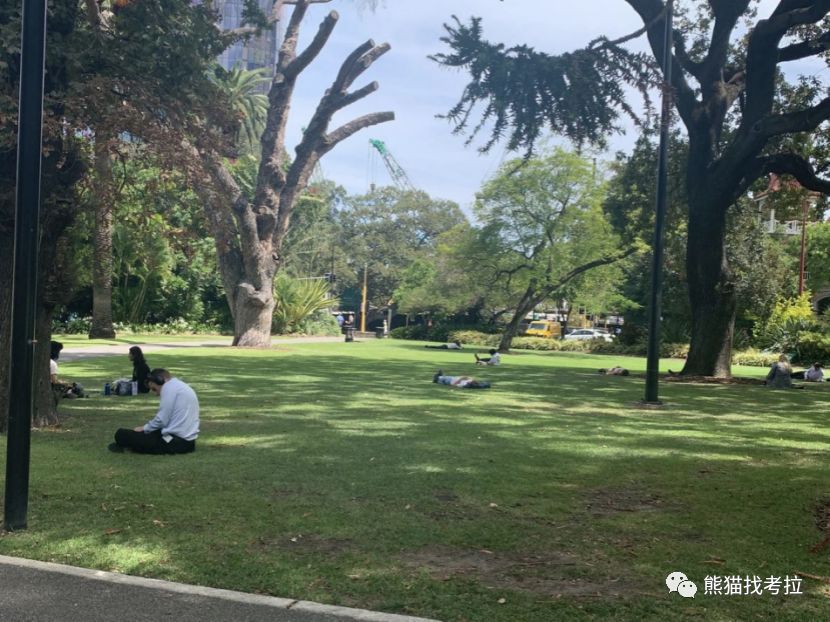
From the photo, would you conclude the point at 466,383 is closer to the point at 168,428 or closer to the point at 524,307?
the point at 168,428

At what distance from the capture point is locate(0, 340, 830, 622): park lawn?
4352mm

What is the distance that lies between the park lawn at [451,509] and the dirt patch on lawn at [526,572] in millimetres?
18

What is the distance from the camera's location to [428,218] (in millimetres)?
79312

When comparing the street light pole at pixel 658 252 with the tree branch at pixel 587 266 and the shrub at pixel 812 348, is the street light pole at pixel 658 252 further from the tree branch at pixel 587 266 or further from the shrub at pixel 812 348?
the tree branch at pixel 587 266

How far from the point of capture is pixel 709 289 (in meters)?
20.2

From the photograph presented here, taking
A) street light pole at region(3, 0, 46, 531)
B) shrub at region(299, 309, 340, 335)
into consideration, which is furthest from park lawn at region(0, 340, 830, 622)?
shrub at region(299, 309, 340, 335)

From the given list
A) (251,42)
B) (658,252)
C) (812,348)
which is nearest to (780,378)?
(658,252)

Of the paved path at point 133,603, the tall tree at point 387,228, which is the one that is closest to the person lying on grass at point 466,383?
the paved path at point 133,603

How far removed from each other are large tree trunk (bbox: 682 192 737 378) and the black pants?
636 inches

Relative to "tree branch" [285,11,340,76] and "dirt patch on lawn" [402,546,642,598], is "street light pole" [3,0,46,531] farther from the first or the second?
"tree branch" [285,11,340,76]

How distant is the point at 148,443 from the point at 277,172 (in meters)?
22.9

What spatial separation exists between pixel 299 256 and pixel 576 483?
196ft

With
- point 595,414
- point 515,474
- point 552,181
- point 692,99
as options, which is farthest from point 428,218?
point 515,474

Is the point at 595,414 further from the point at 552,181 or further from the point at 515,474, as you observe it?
the point at 552,181
